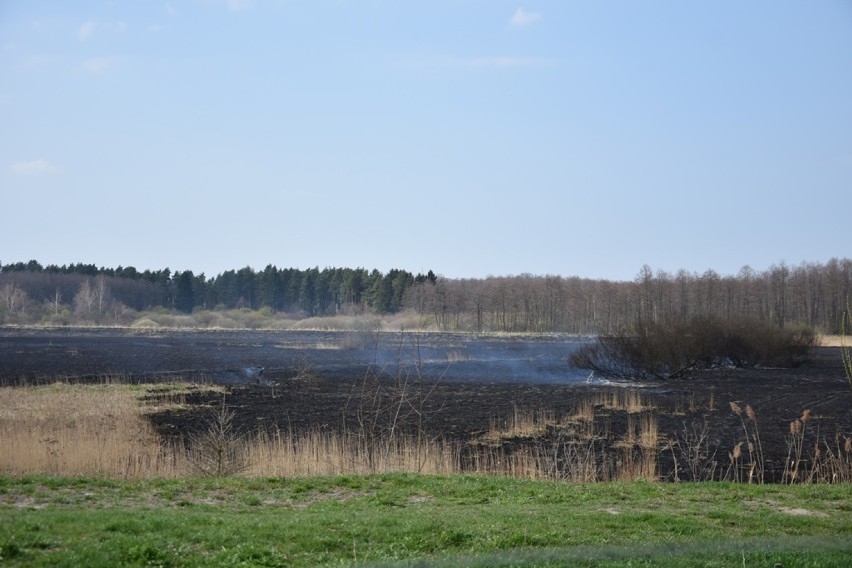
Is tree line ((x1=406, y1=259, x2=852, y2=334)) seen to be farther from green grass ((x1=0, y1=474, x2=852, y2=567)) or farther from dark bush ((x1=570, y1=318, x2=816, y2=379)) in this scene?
green grass ((x1=0, y1=474, x2=852, y2=567))

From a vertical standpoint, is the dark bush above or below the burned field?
above

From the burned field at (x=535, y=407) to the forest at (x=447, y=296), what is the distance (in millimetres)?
11264

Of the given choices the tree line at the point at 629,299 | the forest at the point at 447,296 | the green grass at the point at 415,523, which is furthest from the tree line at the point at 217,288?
the green grass at the point at 415,523

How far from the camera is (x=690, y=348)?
142ft

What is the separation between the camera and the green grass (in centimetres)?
694

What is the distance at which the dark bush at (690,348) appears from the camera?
4284 centimetres

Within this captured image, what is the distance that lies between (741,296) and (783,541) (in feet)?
259

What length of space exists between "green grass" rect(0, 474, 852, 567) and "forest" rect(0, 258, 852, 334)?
3695 cm

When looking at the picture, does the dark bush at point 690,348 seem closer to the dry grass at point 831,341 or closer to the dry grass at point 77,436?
the dry grass at point 831,341

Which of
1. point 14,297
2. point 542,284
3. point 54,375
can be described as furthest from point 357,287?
point 54,375

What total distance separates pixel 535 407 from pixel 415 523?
60.5ft

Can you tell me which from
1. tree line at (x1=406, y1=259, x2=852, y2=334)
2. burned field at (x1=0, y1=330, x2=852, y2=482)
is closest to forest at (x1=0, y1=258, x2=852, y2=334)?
tree line at (x1=406, y1=259, x2=852, y2=334)

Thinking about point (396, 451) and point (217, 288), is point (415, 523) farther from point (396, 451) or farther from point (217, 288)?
point (217, 288)

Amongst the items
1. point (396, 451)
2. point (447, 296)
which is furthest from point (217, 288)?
point (396, 451)
